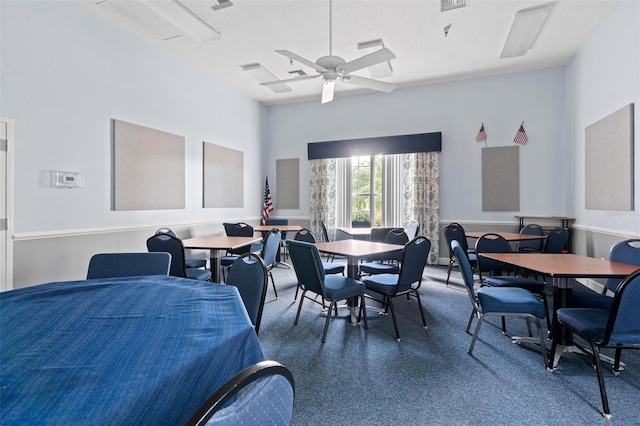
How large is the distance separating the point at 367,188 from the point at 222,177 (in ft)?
10.2

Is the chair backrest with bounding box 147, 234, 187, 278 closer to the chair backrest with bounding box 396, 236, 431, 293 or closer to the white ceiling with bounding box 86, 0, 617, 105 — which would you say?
the chair backrest with bounding box 396, 236, 431, 293

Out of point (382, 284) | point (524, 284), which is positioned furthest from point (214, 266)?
point (524, 284)

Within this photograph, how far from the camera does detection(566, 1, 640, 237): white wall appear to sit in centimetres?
347

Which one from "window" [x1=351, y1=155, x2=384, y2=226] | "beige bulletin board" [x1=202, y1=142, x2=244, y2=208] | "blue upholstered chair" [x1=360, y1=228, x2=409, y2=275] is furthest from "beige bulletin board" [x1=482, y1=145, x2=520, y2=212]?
"beige bulletin board" [x1=202, y1=142, x2=244, y2=208]

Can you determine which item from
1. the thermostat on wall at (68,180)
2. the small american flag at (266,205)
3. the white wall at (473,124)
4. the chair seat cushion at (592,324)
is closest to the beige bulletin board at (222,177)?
the small american flag at (266,205)

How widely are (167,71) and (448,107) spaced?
5084 mm

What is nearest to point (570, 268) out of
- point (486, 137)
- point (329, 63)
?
point (329, 63)

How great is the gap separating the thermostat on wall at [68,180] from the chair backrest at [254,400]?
3.91 metres

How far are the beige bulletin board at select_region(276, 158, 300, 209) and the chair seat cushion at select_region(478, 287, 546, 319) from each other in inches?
212

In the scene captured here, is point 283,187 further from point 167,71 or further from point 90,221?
point 90,221

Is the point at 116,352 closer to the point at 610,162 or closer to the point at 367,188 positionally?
→ the point at 610,162

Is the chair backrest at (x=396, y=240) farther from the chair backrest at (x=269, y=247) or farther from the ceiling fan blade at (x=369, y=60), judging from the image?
the ceiling fan blade at (x=369, y=60)

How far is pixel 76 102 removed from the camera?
3.58 meters

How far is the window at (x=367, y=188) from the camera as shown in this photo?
690 cm
